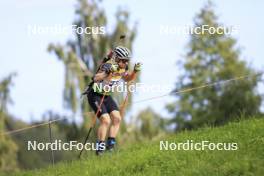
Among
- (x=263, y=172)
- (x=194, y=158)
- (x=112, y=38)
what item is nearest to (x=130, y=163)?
(x=194, y=158)

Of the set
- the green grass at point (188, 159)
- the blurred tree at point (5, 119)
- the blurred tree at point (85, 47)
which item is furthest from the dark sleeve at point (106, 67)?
the blurred tree at point (5, 119)

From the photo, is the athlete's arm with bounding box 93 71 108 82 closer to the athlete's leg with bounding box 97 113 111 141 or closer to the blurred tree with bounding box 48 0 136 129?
the athlete's leg with bounding box 97 113 111 141

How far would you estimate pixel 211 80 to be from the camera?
148 feet

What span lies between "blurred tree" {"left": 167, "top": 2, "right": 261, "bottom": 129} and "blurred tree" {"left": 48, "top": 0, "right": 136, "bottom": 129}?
671cm

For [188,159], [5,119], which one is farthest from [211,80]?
[188,159]

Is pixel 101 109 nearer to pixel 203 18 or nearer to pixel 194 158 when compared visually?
pixel 194 158

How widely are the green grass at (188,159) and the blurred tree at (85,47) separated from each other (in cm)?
2401

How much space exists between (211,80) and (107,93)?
3153 centimetres

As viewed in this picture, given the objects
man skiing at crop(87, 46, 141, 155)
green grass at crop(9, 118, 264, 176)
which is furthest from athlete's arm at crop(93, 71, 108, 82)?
green grass at crop(9, 118, 264, 176)

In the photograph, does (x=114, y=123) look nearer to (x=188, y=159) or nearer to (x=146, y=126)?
(x=188, y=159)

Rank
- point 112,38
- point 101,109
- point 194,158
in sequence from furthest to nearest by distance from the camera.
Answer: point 112,38, point 101,109, point 194,158

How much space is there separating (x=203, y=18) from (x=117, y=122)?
34460 mm

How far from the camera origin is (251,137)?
1216 cm

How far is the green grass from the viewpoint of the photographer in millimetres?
10508
